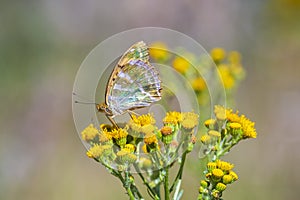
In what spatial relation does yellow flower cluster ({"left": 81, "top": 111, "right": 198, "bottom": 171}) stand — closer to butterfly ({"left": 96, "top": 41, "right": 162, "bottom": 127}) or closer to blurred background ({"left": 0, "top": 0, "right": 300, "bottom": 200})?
butterfly ({"left": 96, "top": 41, "right": 162, "bottom": 127})

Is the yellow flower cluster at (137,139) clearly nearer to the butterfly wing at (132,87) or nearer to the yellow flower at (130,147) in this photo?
the yellow flower at (130,147)

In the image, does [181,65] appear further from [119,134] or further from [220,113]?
[119,134]

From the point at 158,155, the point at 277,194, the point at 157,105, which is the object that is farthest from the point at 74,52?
the point at 158,155

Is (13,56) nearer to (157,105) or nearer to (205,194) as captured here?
(157,105)

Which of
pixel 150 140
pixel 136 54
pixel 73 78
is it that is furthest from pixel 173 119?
pixel 73 78

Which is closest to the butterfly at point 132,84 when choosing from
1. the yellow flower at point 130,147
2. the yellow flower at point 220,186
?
the yellow flower at point 130,147

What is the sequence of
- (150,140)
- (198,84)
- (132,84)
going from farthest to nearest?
(198,84), (132,84), (150,140)

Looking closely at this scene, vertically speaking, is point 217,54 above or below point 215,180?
above

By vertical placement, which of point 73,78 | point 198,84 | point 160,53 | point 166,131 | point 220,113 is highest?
point 73,78
